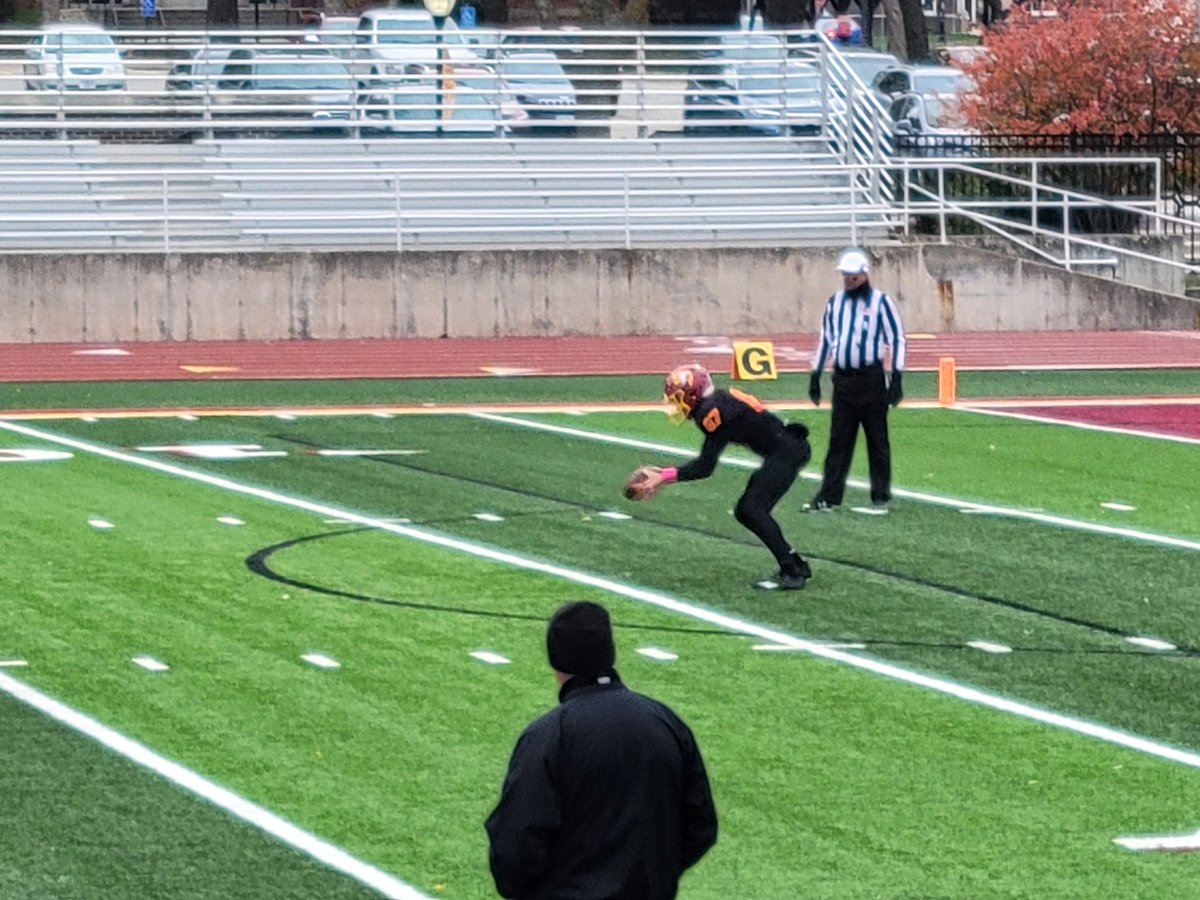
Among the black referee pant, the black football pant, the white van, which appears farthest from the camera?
the white van

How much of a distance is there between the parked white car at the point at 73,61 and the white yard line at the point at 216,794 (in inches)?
920

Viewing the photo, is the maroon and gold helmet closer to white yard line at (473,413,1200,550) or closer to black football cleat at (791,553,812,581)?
black football cleat at (791,553,812,581)

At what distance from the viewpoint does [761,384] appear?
24656 millimetres

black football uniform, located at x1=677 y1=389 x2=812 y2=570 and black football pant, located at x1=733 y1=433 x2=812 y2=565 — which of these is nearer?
black football uniform, located at x1=677 y1=389 x2=812 y2=570

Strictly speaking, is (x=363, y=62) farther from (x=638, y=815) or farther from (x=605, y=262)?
(x=638, y=815)

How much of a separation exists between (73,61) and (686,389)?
28.4 metres

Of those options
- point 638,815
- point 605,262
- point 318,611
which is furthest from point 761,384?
point 638,815

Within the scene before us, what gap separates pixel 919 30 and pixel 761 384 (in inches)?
1468

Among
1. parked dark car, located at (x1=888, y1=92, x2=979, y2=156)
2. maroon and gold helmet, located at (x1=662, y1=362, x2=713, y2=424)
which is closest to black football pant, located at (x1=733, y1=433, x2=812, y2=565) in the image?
maroon and gold helmet, located at (x1=662, y1=362, x2=713, y2=424)

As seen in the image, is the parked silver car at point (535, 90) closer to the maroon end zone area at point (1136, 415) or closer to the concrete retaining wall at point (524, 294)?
the concrete retaining wall at point (524, 294)

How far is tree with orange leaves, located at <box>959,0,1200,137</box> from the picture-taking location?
3494 cm

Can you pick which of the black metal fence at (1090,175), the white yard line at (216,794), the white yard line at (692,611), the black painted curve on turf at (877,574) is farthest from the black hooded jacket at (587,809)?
the black metal fence at (1090,175)

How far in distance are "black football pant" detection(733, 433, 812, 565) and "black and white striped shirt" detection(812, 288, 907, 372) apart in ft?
9.51

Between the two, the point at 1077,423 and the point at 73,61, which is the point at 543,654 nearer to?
the point at 1077,423
